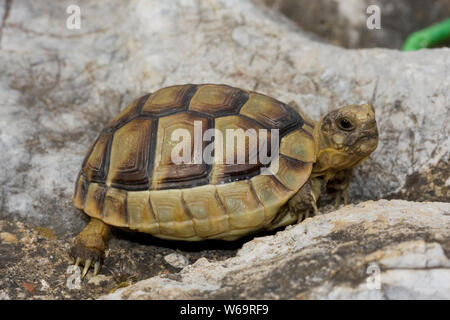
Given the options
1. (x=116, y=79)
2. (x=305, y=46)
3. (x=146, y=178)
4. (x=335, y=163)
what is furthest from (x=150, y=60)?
(x=335, y=163)

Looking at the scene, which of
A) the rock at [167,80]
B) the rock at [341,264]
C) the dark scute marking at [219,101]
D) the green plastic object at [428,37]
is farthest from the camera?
the green plastic object at [428,37]

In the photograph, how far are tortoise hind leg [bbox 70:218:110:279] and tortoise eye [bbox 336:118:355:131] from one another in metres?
1.98

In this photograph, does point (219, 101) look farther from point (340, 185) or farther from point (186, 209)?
point (340, 185)

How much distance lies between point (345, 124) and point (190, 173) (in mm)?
1198

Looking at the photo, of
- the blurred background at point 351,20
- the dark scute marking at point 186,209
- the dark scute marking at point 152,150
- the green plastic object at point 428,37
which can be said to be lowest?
the dark scute marking at point 186,209

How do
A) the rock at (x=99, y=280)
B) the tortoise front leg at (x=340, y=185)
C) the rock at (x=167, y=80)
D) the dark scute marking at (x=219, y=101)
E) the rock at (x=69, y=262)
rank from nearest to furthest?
the rock at (x=69, y=262) → the rock at (x=99, y=280) → the dark scute marking at (x=219, y=101) → the tortoise front leg at (x=340, y=185) → the rock at (x=167, y=80)

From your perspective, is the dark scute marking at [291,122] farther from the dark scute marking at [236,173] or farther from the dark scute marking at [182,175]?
the dark scute marking at [182,175]

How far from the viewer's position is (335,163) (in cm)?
378

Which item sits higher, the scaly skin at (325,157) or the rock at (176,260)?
the scaly skin at (325,157)

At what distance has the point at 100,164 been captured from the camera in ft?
12.6

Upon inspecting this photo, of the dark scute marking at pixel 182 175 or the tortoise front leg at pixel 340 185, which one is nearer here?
the dark scute marking at pixel 182 175

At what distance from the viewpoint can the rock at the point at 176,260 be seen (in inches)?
146

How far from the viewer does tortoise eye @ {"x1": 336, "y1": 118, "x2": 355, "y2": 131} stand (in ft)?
11.8

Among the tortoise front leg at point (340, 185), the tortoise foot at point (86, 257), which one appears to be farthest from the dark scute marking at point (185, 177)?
the tortoise front leg at point (340, 185)
